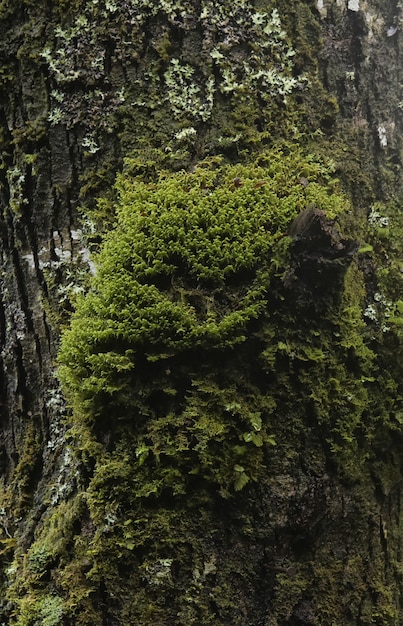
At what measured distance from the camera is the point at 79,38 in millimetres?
1951

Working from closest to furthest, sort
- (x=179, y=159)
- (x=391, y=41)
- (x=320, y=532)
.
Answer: (x=320, y=532) → (x=179, y=159) → (x=391, y=41)

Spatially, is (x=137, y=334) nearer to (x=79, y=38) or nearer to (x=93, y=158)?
(x=93, y=158)

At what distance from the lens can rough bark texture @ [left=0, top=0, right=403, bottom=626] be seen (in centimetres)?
161

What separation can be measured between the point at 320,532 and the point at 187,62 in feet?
5.32

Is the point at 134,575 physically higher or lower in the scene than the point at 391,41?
lower

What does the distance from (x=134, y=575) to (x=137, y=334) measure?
0.69 m

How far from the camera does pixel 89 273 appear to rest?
1.92 metres

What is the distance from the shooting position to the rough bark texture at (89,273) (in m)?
1.61

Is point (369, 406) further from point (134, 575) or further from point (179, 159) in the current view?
point (179, 159)

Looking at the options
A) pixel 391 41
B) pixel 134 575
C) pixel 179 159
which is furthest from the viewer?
pixel 391 41

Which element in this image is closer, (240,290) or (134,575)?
(134,575)

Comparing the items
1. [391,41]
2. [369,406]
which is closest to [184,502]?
[369,406]

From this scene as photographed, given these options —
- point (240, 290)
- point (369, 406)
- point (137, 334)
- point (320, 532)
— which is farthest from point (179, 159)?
point (320, 532)

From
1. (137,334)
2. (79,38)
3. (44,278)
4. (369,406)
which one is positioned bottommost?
(369,406)
